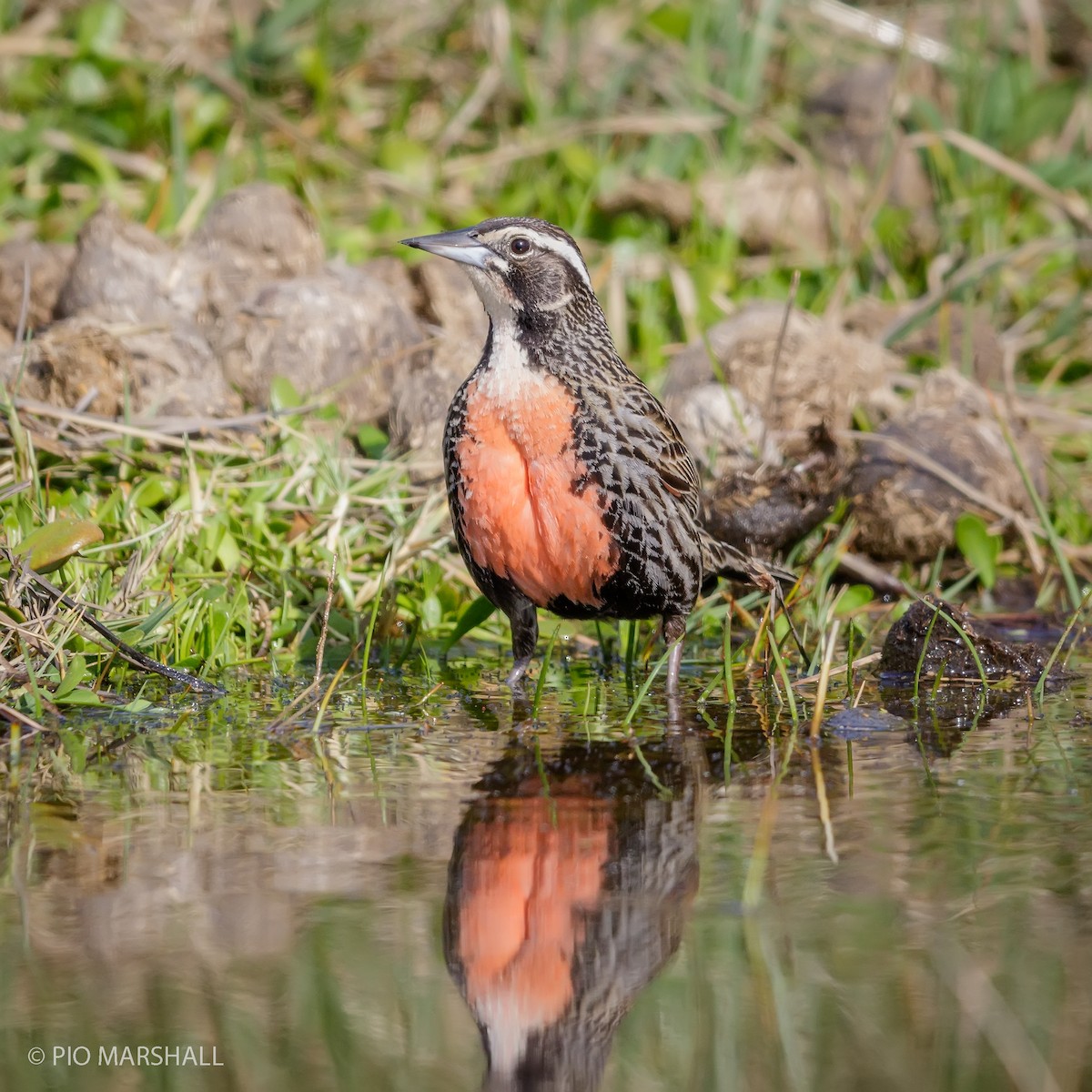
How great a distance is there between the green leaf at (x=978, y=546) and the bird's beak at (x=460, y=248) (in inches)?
106

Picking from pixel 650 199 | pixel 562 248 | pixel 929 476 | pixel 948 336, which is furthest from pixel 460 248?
pixel 650 199

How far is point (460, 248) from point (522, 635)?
134 centimetres

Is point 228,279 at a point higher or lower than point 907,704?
higher

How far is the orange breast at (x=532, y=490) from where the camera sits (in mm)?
5305

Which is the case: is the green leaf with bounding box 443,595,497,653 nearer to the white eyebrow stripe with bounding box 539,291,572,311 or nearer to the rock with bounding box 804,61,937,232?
the white eyebrow stripe with bounding box 539,291,572,311

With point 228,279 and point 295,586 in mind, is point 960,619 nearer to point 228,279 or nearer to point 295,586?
point 295,586

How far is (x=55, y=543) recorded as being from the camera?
5371 millimetres

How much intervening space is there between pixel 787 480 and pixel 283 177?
413cm

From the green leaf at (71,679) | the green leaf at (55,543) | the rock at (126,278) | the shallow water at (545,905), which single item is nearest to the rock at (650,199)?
the rock at (126,278)

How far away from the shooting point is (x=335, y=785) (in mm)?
4344

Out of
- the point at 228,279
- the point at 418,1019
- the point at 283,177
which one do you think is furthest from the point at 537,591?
the point at 283,177

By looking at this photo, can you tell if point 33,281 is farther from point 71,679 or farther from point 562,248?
point 71,679

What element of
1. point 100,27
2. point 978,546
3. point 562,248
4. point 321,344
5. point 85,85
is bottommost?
point 978,546

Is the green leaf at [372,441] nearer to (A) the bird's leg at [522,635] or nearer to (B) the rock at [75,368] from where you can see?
(B) the rock at [75,368]
